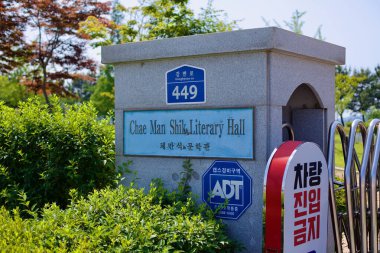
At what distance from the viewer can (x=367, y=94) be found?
1977 inches

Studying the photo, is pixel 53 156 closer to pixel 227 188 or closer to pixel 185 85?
pixel 185 85

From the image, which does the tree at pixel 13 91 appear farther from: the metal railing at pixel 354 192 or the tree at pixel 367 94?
the tree at pixel 367 94

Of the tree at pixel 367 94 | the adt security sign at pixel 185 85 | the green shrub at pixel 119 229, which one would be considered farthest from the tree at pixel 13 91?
the tree at pixel 367 94

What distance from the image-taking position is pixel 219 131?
4.71 metres

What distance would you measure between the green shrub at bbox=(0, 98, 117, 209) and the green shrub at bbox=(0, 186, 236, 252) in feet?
2.48

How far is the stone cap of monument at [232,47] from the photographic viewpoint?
446 cm

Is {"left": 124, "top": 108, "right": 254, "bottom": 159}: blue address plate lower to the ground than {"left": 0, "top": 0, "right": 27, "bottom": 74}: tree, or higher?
lower

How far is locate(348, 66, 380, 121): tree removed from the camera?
1977 inches

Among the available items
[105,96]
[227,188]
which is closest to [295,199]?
[227,188]

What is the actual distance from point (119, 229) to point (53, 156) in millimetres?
1733

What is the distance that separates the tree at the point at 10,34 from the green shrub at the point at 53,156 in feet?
40.6

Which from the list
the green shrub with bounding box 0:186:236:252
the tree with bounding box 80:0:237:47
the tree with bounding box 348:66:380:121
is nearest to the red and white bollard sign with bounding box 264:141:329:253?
the green shrub with bounding box 0:186:236:252

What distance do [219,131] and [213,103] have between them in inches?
10.5

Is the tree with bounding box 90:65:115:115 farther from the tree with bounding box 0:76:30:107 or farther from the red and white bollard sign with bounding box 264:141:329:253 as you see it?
the red and white bollard sign with bounding box 264:141:329:253
